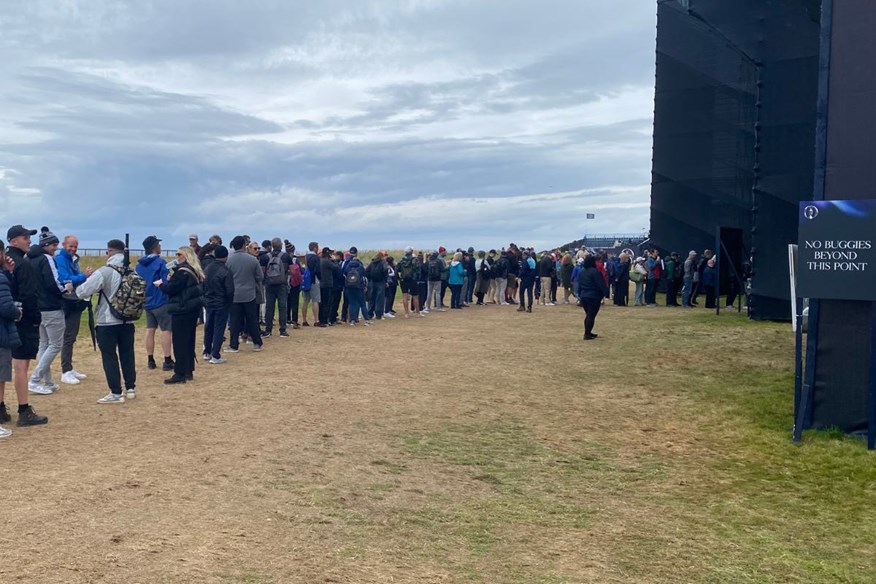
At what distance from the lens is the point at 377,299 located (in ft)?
67.0

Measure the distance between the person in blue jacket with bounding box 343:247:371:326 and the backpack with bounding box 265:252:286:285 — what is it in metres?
2.43

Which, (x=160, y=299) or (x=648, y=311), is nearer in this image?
(x=160, y=299)

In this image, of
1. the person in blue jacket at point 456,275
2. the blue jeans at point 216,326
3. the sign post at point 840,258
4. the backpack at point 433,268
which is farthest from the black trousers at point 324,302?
the sign post at point 840,258

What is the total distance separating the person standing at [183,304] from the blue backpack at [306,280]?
6518mm

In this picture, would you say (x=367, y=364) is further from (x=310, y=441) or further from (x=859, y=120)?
(x=859, y=120)

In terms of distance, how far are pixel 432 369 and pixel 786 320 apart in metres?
10.9

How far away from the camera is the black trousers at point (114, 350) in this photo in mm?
8922

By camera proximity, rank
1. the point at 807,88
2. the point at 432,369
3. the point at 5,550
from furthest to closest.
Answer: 1. the point at 807,88
2. the point at 432,369
3. the point at 5,550

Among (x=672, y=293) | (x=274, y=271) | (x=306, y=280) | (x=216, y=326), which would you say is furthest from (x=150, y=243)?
(x=672, y=293)

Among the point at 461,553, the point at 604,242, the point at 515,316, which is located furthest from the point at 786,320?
the point at 604,242

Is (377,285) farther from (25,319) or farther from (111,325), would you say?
(25,319)

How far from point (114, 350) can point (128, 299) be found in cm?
85

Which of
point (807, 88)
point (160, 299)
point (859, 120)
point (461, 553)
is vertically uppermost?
point (807, 88)

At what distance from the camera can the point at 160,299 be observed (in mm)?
11406
